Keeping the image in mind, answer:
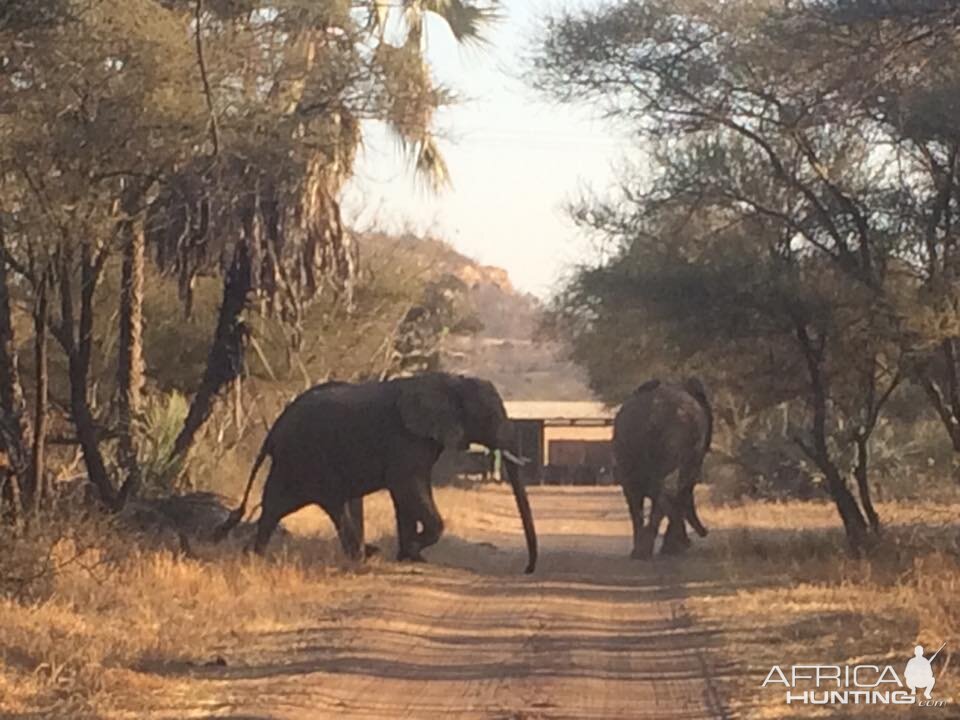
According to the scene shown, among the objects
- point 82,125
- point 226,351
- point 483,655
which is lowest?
point 483,655

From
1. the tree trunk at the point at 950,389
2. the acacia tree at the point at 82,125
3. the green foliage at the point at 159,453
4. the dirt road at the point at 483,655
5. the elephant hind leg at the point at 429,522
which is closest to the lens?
the dirt road at the point at 483,655

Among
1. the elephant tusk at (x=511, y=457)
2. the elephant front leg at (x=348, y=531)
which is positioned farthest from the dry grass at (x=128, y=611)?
the elephant tusk at (x=511, y=457)

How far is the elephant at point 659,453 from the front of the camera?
69.8ft

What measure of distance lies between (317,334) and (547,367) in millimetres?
95421

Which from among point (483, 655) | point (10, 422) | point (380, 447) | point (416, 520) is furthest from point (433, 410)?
point (483, 655)

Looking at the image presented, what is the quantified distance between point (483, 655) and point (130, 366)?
10853 millimetres

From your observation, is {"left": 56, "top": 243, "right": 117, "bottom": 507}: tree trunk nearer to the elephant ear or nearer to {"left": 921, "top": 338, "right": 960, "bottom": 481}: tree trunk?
the elephant ear

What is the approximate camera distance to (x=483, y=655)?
12.1 m

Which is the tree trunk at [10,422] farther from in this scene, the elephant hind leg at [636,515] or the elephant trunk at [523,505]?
the elephant hind leg at [636,515]

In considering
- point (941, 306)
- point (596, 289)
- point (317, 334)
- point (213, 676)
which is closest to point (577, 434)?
point (317, 334)

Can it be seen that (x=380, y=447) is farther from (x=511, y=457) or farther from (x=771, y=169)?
(x=771, y=169)

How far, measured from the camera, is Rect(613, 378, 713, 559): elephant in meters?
21.3

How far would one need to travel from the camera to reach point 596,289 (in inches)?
821

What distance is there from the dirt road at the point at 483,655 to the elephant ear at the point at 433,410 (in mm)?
1427
